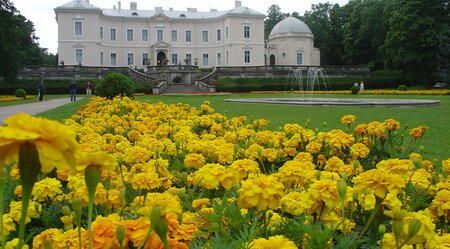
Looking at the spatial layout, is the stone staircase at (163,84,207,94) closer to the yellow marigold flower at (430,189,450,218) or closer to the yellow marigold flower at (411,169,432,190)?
the yellow marigold flower at (411,169,432,190)

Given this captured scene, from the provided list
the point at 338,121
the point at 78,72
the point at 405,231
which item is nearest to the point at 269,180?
the point at 405,231

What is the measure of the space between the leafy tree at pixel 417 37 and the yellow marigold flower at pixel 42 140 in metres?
42.1

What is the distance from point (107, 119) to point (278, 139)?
293cm

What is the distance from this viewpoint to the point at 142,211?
1273 mm

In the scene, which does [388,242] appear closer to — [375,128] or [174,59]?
[375,128]

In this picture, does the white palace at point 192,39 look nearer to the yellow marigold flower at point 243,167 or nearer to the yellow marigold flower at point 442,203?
the yellow marigold flower at point 243,167

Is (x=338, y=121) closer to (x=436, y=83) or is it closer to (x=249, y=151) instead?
(x=249, y=151)

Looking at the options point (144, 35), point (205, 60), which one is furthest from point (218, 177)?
point (205, 60)

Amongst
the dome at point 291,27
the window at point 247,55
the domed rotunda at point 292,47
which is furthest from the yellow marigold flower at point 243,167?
the dome at point 291,27

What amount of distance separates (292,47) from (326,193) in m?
56.6

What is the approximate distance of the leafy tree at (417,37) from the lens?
133ft

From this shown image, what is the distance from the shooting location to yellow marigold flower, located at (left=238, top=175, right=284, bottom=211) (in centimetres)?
157

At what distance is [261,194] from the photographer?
1580mm

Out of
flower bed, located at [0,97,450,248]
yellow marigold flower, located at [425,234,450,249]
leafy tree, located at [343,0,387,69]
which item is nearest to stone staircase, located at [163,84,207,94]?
leafy tree, located at [343,0,387,69]
